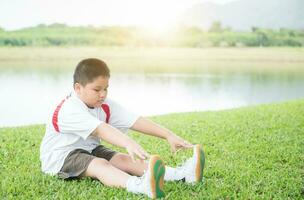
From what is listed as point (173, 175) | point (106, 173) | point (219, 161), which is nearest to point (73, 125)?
point (106, 173)

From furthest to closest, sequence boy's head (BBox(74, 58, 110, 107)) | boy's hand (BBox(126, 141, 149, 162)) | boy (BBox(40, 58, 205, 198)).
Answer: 1. boy's head (BBox(74, 58, 110, 107))
2. boy (BBox(40, 58, 205, 198))
3. boy's hand (BBox(126, 141, 149, 162))

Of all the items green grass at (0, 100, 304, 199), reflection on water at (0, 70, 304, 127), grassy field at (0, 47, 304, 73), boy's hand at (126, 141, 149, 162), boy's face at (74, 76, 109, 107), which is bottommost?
grassy field at (0, 47, 304, 73)

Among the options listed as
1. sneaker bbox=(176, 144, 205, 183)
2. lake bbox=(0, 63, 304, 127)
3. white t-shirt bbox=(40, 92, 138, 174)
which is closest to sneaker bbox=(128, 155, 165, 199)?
sneaker bbox=(176, 144, 205, 183)

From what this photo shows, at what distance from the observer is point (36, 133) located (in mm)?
6277

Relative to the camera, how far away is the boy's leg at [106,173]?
3416 mm

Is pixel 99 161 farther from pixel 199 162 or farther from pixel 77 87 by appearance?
pixel 199 162

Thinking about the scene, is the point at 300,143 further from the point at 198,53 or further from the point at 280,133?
the point at 198,53

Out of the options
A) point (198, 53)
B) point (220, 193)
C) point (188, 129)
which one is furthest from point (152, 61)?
point (220, 193)

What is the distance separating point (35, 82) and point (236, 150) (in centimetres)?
1921

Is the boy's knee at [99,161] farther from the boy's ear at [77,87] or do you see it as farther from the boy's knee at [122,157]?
the boy's ear at [77,87]

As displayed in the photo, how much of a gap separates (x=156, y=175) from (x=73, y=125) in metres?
0.75

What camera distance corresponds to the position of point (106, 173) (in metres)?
3.46

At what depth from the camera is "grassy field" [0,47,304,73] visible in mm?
36438

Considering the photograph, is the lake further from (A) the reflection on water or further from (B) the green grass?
(B) the green grass
